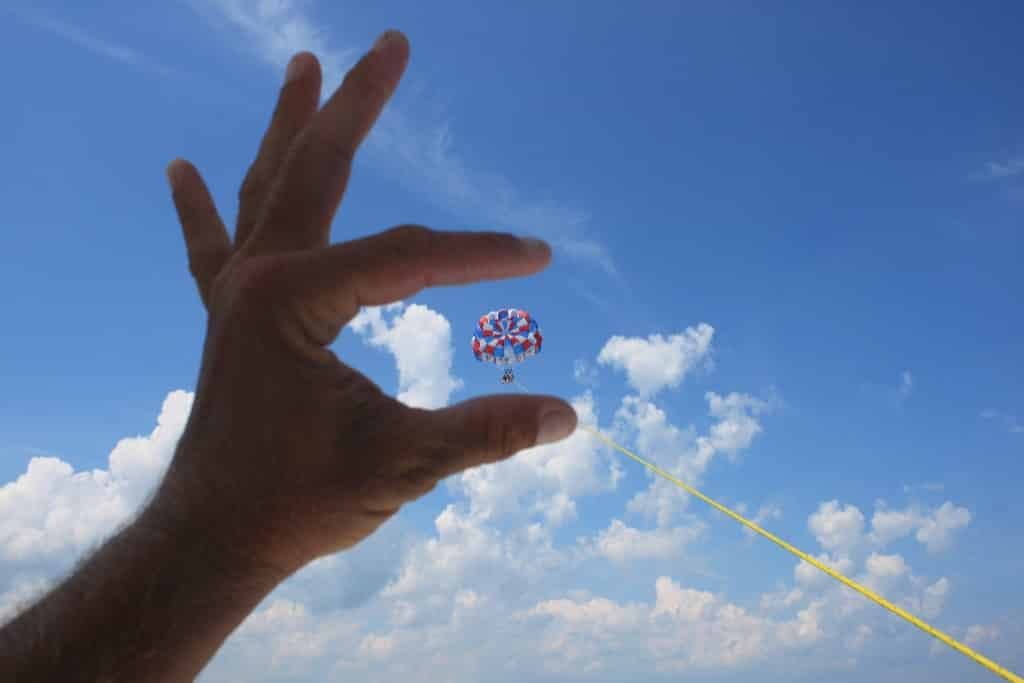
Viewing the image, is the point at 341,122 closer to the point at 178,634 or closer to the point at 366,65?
the point at 366,65

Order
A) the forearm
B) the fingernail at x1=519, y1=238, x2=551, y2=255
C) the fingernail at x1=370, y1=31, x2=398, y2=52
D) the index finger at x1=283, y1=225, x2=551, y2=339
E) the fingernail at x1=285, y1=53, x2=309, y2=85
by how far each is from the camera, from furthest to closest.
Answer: the fingernail at x1=285, y1=53, x2=309, y2=85 → the fingernail at x1=370, y1=31, x2=398, y2=52 → the fingernail at x1=519, y1=238, x2=551, y2=255 → the index finger at x1=283, y1=225, x2=551, y2=339 → the forearm

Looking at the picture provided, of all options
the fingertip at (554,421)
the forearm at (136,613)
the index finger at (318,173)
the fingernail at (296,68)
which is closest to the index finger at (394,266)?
the index finger at (318,173)

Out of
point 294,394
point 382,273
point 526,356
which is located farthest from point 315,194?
point 526,356

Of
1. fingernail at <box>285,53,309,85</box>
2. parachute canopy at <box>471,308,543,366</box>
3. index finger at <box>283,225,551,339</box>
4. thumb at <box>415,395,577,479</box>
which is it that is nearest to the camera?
index finger at <box>283,225,551,339</box>

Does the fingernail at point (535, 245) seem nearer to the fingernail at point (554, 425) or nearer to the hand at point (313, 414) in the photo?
the hand at point (313, 414)

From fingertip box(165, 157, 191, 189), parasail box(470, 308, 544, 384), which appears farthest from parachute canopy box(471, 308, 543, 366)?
fingertip box(165, 157, 191, 189)

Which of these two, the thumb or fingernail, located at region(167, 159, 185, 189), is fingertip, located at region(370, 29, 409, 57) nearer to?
fingernail, located at region(167, 159, 185, 189)

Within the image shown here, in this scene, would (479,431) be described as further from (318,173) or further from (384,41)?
(384,41)
